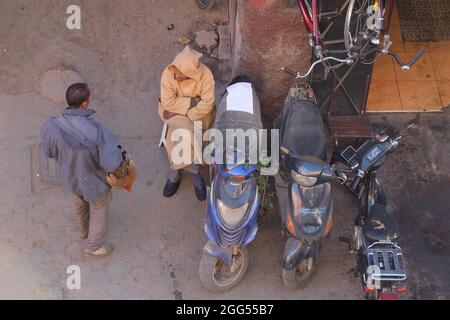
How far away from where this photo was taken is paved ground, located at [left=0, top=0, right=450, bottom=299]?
17.0 ft

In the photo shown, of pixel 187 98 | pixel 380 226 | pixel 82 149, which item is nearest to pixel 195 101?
pixel 187 98

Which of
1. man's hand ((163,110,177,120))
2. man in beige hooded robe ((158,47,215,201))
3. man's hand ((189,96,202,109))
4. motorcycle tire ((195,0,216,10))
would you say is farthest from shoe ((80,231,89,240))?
motorcycle tire ((195,0,216,10))

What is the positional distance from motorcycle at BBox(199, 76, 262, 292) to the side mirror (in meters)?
0.35

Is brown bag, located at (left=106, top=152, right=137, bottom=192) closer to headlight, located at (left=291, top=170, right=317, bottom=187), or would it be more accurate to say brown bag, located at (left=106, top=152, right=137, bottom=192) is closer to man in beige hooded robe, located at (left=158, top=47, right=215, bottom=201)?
man in beige hooded robe, located at (left=158, top=47, right=215, bottom=201)

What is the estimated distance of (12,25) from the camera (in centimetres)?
689

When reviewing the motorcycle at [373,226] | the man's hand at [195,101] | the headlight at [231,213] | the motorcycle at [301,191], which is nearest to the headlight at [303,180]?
the motorcycle at [301,191]

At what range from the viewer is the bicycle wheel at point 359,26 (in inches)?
173

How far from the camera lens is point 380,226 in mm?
4676

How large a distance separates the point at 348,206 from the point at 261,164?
1523 millimetres

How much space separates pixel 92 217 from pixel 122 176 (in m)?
0.55

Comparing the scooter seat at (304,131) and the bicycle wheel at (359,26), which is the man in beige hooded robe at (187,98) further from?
the bicycle wheel at (359,26)

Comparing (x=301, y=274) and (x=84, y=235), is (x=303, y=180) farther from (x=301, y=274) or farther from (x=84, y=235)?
(x=84, y=235)
